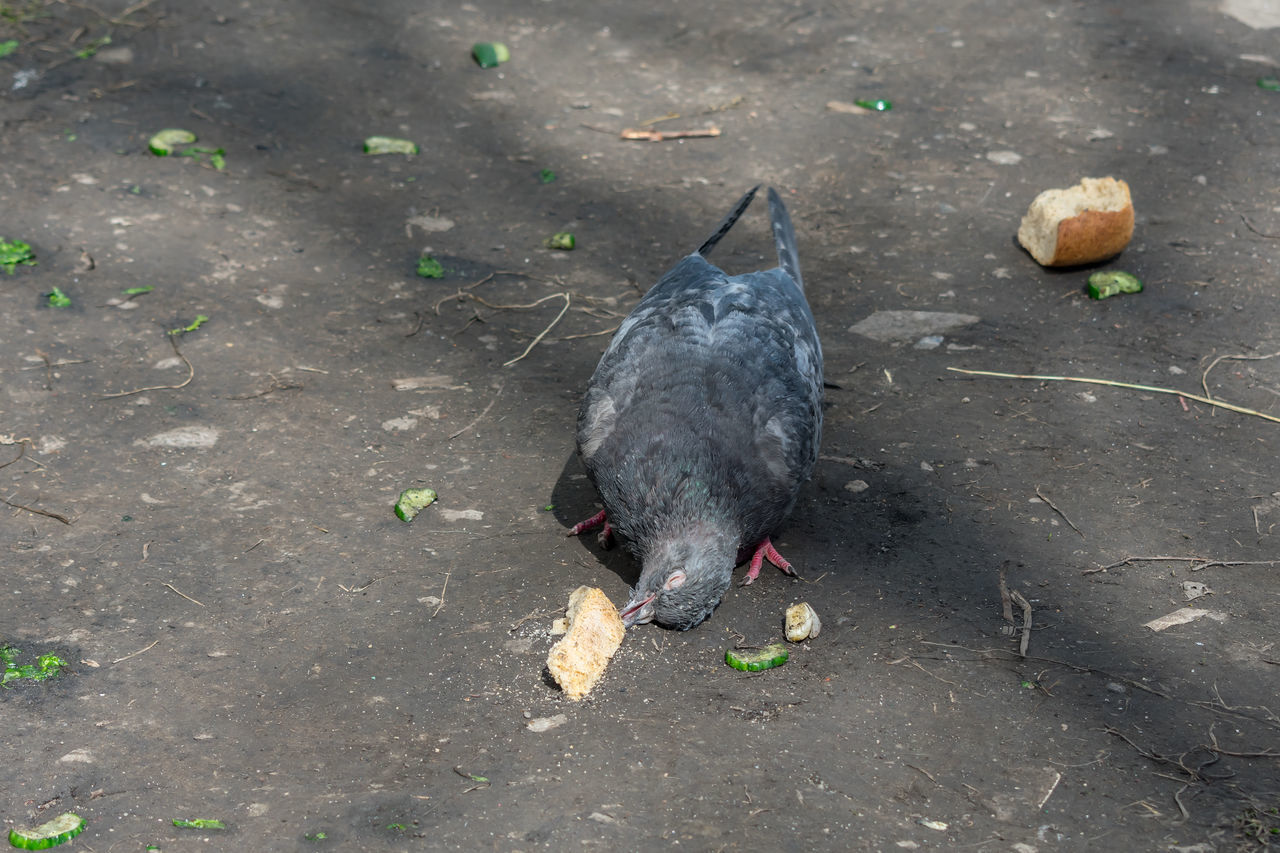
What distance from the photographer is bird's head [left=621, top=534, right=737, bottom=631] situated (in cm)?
359

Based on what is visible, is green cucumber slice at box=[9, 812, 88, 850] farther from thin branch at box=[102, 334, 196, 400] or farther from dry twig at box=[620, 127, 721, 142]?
dry twig at box=[620, 127, 721, 142]

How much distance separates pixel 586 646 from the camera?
11.6ft

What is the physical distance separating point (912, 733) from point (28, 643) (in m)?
2.86

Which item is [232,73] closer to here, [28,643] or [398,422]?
[398,422]

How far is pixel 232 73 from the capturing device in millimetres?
7539

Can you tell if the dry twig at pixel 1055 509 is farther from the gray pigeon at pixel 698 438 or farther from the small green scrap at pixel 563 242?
the small green scrap at pixel 563 242

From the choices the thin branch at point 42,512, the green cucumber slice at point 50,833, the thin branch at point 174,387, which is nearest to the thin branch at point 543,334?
the thin branch at point 174,387

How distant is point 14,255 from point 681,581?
418 centimetres

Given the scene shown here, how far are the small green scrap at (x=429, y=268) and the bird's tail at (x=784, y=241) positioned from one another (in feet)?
5.66

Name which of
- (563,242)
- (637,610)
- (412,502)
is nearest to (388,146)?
(563,242)

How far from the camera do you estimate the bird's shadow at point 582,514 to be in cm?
413

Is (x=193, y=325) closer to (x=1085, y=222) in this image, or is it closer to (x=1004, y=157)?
(x=1085, y=222)

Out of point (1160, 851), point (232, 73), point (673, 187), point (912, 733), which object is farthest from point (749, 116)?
point (1160, 851)

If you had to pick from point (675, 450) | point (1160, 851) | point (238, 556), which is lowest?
point (238, 556)
